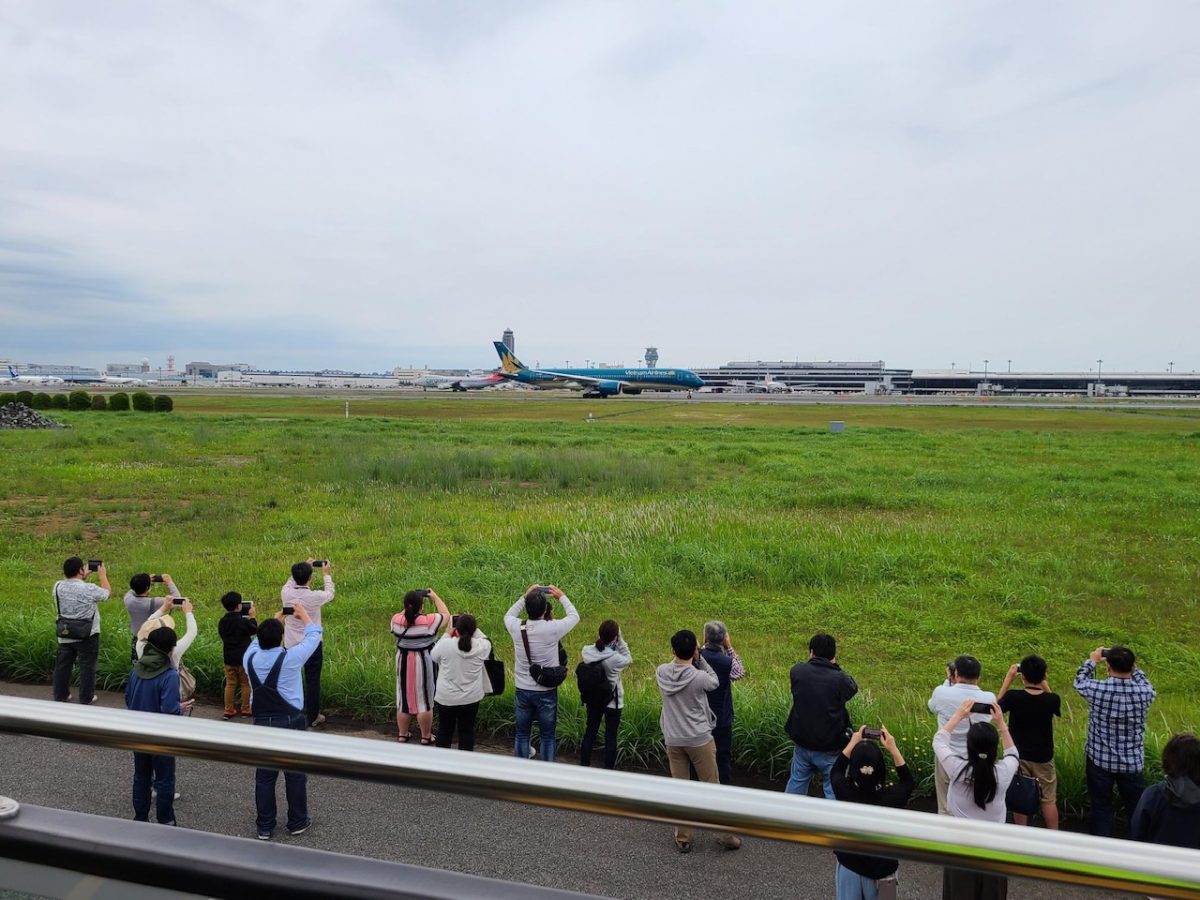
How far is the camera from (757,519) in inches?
743

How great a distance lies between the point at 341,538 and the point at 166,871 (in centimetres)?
1583

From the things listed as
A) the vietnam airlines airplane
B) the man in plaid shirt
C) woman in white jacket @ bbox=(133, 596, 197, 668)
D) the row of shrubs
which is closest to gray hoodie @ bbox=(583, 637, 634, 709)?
A: woman in white jacket @ bbox=(133, 596, 197, 668)

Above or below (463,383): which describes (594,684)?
below

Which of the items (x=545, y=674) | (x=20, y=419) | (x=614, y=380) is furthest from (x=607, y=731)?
(x=614, y=380)

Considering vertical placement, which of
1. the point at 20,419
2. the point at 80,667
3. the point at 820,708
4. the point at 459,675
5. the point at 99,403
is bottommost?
the point at 80,667

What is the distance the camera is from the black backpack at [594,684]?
6910 mm

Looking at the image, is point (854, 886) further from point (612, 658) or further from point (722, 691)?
point (612, 658)

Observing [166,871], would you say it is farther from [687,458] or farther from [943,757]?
[687,458]

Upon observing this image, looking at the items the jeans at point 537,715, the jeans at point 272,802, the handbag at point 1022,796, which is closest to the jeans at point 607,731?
the jeans at point 537,715

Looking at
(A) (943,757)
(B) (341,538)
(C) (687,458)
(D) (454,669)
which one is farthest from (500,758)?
(C) (687,458)

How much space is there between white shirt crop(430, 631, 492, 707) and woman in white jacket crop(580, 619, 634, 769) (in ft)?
3.49

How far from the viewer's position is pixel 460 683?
729 centimetres

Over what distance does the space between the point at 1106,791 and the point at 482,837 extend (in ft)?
16.2

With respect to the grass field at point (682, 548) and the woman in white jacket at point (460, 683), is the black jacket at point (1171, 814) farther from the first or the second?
the woman in white jacket at point (460, 683)
